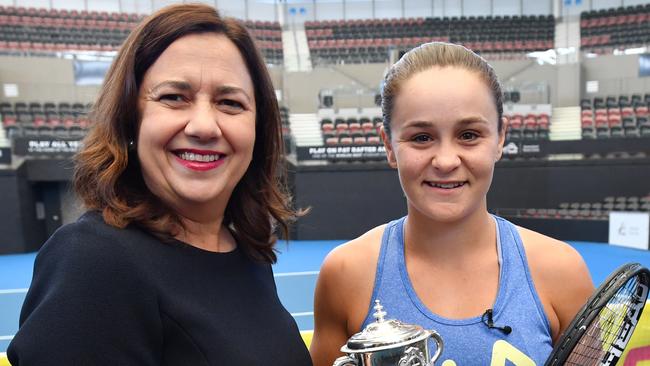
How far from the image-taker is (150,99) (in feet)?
3.25

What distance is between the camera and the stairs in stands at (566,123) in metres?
11.4

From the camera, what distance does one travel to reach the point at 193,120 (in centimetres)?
99

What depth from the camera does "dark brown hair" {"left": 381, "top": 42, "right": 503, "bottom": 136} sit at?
3.75 feet

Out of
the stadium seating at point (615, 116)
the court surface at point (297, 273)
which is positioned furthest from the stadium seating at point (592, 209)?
the stadium seating at point (615, 116)

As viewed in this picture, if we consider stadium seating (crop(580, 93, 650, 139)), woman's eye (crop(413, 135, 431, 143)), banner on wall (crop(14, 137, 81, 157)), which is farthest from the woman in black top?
stadium seating (crop(580, 93, 650, 139))

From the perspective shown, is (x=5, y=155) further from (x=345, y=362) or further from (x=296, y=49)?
(x=345, y=362)

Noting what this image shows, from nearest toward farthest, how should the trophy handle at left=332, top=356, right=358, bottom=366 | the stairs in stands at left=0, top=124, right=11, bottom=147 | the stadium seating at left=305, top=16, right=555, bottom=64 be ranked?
the trophy handle at left=332, top=356, right=358, bottom=366 < the stairs in stands at left=0, top=124, right=11, bottom=147 < the stadium seating at left=305, top=16, right=555, bottom=64

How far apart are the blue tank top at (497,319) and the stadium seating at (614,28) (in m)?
15.9

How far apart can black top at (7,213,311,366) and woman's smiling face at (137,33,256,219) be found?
14 cm

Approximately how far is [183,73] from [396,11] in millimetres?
18847

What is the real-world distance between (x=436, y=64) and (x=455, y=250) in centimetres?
51

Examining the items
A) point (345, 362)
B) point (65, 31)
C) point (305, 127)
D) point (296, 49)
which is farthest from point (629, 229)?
point (65, 31)

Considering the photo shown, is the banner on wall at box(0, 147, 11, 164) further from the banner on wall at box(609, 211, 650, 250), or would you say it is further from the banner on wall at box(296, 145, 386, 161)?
the banner on wall at box(609, 211, 650, 250)

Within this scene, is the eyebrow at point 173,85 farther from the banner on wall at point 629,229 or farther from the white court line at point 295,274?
the banner on wall at point 629,229
